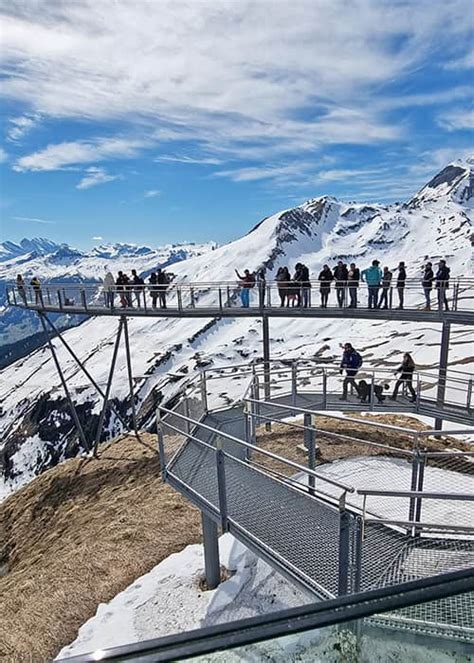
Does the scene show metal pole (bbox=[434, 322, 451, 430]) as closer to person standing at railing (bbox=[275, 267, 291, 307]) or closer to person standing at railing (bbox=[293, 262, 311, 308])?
person standing at railing (bbox=[293, 262, 311, 308])

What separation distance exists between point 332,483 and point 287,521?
4.32ft

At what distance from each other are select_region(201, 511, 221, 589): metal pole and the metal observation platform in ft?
0.07

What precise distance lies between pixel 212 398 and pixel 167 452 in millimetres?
4755

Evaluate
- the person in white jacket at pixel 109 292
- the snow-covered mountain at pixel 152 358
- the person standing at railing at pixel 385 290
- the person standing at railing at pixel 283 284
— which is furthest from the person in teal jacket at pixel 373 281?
the person in white jacket at pixel 109 292

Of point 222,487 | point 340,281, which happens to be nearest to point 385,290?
point 340,281

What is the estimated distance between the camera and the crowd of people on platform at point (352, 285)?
15078 mm

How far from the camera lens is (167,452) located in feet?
26.3

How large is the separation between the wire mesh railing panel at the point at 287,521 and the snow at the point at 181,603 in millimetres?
1829

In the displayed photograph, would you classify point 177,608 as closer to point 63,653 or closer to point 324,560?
point 63,653

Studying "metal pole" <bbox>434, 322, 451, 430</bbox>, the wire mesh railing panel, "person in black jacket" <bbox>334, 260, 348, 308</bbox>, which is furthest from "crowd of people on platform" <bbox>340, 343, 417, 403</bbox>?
the wire mesh railing panel

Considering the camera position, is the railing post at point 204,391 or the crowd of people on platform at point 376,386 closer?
the railing post at point 204,391

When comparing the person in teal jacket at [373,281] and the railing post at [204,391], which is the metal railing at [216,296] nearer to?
the person in teal jacket at [373,281]

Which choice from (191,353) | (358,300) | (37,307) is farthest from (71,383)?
(358,300)

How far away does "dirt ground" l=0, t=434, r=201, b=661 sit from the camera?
23.6 ft
